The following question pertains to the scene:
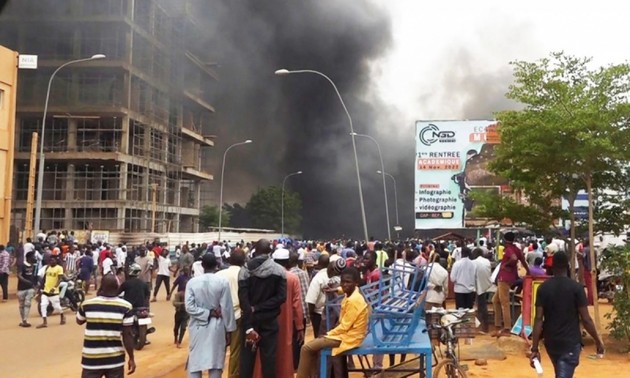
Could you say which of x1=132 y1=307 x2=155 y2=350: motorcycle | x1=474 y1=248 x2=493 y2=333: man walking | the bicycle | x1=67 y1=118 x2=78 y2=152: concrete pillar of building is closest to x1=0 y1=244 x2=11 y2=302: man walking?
x1=132 y1=307 x2=155 y2=350: motorcycle

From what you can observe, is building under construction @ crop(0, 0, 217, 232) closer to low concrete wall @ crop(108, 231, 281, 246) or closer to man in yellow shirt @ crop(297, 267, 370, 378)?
low concrete wall @ crop(108, 231, 281, 246)

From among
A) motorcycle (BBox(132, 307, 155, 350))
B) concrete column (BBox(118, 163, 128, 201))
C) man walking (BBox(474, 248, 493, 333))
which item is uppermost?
concrete column (BBox(118, 163, 128, 201))

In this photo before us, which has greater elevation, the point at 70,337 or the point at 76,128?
the point at 76,128

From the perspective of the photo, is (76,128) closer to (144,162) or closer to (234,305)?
(144,162)

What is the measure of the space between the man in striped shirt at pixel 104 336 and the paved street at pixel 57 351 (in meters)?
2.91

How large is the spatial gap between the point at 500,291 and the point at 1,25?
29431 millimetres

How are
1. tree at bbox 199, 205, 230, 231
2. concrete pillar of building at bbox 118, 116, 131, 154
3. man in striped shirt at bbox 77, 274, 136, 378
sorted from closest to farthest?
1. man in striped shirt at bbox 77, 274, 136, 378
2. concrete pillar of building at bbox 118, 116, 131, 154
3. tree at bbox 199, 205, 230, 231

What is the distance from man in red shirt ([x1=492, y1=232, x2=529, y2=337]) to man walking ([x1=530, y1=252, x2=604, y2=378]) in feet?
13.3

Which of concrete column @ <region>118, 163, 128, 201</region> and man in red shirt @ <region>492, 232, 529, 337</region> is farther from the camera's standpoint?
concrete column @ <region>118, 163, 128, 201</region>

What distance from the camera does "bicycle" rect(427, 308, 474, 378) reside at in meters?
5.23

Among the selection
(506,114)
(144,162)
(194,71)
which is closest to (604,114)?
(506,114)

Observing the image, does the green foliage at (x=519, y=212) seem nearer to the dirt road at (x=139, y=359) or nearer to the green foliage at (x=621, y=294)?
the green foliage at (x=621, y=294)

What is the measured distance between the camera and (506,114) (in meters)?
9.73

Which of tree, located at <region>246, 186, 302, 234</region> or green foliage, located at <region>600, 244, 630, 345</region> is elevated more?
tree, located at <region>246, 186, 302, 234</region>
